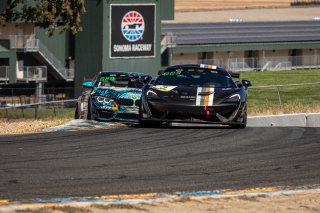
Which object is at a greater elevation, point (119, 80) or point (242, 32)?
point (242, 32)

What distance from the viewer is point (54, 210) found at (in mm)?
10375

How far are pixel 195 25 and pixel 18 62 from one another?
60.3 ft

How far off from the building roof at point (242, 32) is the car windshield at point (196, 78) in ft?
186

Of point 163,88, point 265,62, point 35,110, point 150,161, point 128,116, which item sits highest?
point 163,88

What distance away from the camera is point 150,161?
13.9 metres

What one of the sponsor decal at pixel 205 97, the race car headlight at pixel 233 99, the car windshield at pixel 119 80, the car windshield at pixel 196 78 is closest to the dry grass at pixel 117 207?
the sponsor decal at pixel 205 97

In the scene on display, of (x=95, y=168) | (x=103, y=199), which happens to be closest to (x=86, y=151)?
(x=95, y=168)

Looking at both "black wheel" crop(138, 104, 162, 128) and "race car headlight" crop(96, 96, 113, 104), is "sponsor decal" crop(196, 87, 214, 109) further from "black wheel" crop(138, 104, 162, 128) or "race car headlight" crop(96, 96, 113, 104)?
"race car headlight" crop(96, 96, 113, 104)

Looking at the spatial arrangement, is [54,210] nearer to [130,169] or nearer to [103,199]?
[103,199]

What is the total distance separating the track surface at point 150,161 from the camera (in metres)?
12.0

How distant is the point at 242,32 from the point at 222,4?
31392mm

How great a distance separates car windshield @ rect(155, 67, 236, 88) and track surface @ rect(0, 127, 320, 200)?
92.9 inches

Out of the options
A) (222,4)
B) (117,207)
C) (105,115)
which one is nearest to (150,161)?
(117,207)

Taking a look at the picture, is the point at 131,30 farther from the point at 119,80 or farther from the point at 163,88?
the point at 163,88
